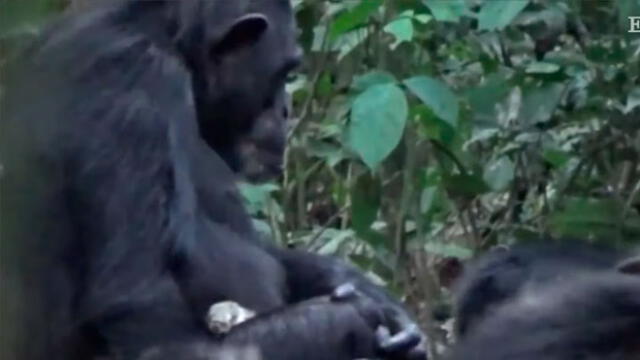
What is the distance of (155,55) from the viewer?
3834 millimetres

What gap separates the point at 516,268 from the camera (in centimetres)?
298

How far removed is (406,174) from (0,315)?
2.01 m

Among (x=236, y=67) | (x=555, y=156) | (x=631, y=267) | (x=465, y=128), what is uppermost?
(x=631, y=267)

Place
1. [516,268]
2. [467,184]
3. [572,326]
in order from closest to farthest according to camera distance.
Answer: [572,326]
[516,268]
[467,184]

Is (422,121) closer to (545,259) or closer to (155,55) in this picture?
(155,55)

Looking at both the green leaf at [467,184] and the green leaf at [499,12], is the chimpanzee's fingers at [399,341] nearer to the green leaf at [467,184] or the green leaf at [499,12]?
the green leaf at [499,12]

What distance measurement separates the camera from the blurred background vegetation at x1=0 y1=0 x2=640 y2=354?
4.77 metres

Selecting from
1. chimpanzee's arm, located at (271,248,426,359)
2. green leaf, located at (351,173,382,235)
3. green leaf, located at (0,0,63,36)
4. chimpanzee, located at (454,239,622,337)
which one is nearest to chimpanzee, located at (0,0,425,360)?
chimpanzee's arm, located at (271,248,426,359)

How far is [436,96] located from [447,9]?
23 centimetres

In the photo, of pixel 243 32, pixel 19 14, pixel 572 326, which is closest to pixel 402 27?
pixel 243 32

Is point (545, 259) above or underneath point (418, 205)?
above

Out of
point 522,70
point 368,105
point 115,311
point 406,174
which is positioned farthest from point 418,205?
point 115,311

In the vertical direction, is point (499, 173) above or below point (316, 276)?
below

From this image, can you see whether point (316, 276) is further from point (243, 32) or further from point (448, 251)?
point (448, 251)
